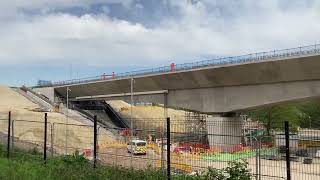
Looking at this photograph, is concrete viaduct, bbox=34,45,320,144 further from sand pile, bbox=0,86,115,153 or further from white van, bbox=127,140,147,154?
white van, bbox=127,140,147,154

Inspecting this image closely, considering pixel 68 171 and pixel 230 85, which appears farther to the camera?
pixel 230 85

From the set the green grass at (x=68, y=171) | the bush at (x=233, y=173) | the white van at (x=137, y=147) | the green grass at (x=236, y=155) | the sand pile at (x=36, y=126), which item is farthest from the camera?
the sand pile at (x=36, y=126)

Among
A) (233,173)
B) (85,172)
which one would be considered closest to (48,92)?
(85,172)

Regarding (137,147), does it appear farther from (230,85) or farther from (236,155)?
(230,85)

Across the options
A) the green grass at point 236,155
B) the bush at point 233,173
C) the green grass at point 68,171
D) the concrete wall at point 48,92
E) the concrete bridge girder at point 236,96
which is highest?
the concrete wall at point 48,92

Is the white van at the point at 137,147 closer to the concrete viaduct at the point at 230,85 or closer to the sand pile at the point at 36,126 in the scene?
the sand pile at the point at 36,126

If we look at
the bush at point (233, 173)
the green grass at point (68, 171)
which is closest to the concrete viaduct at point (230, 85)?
the green grass at point (68, 171)

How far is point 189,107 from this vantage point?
60594mm

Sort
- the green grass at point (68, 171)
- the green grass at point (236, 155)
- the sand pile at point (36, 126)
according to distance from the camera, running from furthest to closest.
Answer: the sand pile at point (36, 126) → the green grass at point (68, 171) → the green grass at point (236, 155)

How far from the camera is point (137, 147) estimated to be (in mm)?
18281

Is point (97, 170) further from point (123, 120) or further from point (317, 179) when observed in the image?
point (123, 120)

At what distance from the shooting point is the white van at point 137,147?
17903mm

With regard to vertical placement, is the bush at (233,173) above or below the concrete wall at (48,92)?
below

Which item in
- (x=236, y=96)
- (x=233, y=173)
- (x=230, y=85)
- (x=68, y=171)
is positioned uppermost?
(x=230, y=85)
